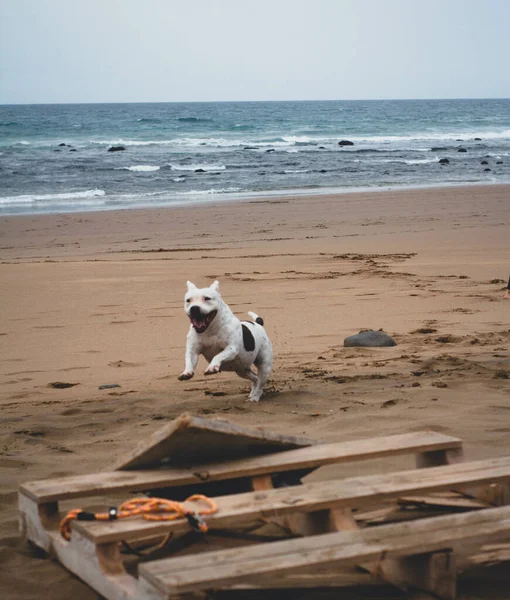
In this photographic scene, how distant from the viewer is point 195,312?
19.2 feet

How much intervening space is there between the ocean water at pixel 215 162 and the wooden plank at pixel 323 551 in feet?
67.3

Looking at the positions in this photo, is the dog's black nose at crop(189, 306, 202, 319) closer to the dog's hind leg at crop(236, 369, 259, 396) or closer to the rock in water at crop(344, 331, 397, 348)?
the dog's hind leg at crop(236, 369, 259, 396)

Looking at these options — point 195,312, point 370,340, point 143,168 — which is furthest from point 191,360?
point 143,168

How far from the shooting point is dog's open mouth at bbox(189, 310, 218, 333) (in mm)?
5889

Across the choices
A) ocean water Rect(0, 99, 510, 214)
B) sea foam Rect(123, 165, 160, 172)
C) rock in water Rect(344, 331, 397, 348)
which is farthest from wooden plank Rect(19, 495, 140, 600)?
sea foam Rect(123, 165, 160, 172)

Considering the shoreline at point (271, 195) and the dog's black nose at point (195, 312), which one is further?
the shoreline at point (271, 195)

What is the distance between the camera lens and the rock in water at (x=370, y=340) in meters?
7.95

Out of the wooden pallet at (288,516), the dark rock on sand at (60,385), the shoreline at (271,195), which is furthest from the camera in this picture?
the shoreline at (271,195)

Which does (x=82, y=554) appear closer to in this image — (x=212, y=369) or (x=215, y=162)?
(x=212, y=369)

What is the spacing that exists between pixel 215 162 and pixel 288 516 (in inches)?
1387

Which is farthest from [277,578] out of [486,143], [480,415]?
[486,143]

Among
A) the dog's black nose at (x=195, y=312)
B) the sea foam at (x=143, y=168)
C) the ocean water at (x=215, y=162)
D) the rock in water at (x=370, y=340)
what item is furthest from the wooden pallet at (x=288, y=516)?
the sea foam at (x=143, y=168)

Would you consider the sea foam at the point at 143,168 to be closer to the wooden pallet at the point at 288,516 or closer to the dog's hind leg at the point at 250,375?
the dog's hind leg at the point at 250,375

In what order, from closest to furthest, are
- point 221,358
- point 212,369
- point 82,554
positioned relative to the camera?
point 82,554 < point 212,369 < point 221,358
